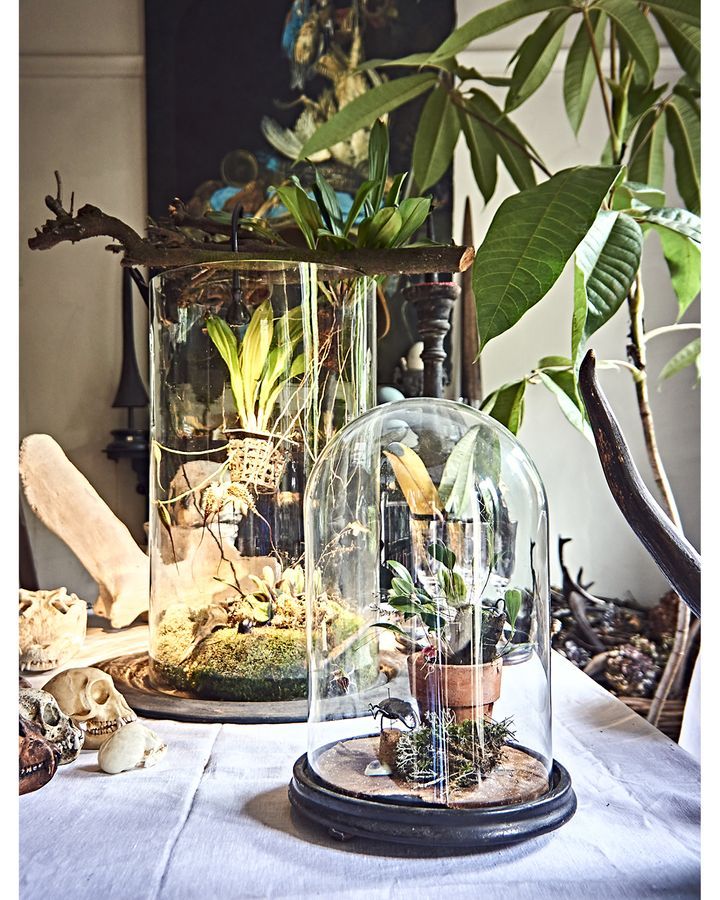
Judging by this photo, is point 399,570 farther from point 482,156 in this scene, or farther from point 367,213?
point 482,156

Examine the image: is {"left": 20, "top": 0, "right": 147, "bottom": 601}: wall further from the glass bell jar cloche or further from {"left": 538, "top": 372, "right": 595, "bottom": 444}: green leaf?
the glass bell jar cloche

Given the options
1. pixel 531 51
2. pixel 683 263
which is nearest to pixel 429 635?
pixel 683 263

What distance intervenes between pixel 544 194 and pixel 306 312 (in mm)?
271

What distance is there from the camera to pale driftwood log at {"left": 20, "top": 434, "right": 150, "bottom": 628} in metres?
1.19

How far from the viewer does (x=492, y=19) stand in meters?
0.97

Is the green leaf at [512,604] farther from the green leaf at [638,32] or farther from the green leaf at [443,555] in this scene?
the green leaf at [638,32]

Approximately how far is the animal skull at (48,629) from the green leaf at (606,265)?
67 cm

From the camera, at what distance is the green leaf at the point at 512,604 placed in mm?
634

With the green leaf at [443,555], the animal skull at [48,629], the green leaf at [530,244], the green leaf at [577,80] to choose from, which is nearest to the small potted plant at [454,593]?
the green leaf at [443,555]

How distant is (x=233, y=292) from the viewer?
2.71 feet

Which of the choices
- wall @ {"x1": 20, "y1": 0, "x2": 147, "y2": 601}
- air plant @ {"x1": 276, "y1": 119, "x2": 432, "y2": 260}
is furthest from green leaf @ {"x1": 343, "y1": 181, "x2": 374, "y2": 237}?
wall @ {"x1": 20, "y1": 0, "x2": 147, "y2": 601}

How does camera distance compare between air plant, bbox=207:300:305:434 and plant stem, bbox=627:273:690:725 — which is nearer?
air plant, bbox=207:300:305:434

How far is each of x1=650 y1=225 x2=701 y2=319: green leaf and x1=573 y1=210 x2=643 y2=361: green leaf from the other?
0.97ft
